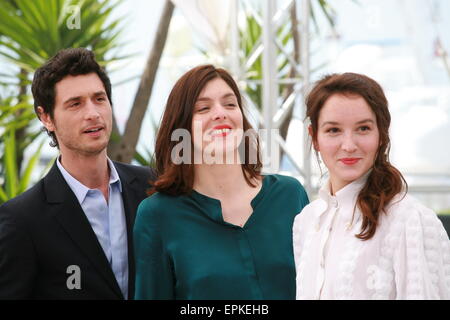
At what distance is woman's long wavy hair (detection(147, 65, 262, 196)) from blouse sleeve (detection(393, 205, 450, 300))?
0.62 m

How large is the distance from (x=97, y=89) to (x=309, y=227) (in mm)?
847

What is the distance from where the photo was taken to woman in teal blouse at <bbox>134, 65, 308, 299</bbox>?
5.09 ft

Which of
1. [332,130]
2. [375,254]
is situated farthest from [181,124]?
[375,254]

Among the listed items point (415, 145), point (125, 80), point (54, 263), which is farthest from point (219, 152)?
point (415, 145)

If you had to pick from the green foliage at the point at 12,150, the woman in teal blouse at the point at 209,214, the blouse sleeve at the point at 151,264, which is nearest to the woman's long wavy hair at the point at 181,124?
the woman in teal blouse at the point at 209,214

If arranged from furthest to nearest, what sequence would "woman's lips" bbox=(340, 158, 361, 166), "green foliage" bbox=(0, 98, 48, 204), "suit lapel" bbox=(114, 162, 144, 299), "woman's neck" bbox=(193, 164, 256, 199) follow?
"green foliage" bbox=(0, 98, 48, 204)
"suit lapel" bbox=(114, 162, 144, 299)
"woman's neck" bbox=(193, 164, 256, 199)
"woman's lips" bbox=(340, 158, 361, 166)

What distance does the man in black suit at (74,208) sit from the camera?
67.1 inches

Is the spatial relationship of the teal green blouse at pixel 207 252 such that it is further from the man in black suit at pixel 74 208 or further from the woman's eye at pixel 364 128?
the woman's eye at pixel 364 128

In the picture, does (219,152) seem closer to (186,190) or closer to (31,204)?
(186,190)

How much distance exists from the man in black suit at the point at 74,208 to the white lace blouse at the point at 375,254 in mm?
646

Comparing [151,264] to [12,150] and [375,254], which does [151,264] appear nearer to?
[375,254]

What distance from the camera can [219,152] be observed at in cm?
160

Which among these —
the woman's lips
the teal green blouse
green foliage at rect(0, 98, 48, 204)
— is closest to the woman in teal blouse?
the teal green blouse

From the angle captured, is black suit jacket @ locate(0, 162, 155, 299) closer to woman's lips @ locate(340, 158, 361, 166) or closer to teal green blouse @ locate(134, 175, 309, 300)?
teal green blouse @ locate(134, 175, 309, 300)
